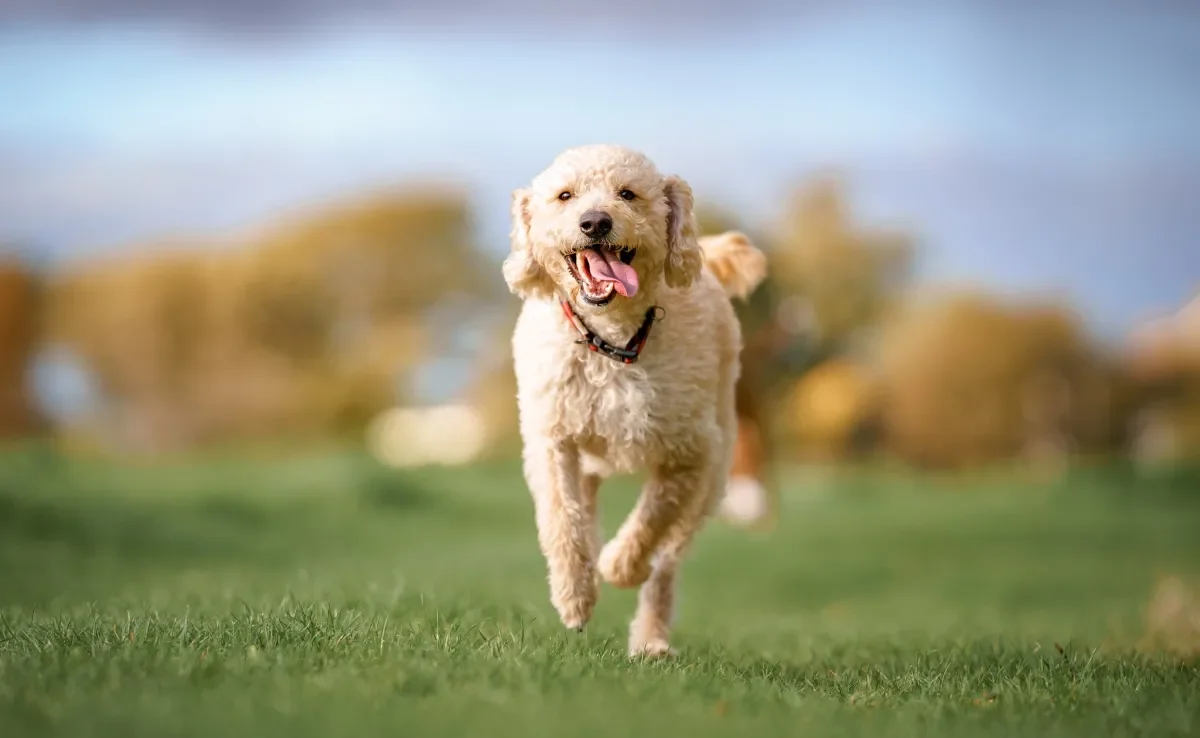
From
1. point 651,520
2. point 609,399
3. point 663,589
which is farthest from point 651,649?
point 609,399

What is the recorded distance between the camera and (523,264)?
16.7ft

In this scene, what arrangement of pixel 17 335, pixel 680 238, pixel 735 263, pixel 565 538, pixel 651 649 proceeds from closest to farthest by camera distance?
pixel 680 238, pixel 565 538, pixel 651 649, pixel 735 263, pixel 17 335

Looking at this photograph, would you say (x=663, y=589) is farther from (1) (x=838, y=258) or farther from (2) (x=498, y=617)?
(1) (x=838, y=258)

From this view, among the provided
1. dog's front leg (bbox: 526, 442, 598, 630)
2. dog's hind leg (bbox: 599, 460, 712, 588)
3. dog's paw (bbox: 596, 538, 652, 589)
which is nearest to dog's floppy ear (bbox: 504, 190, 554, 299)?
Answer: dog's front leg (bbox: 526, 442, 598, 630)

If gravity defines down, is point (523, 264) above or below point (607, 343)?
above

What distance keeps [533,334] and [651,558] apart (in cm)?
103

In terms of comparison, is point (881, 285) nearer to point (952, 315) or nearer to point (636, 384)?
point (952, 315)

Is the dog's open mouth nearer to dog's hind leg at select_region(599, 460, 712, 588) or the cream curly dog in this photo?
the cream curly dog

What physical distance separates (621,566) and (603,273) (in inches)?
48.3

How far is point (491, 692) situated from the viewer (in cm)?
380

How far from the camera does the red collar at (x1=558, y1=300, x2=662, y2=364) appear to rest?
16.6 feet

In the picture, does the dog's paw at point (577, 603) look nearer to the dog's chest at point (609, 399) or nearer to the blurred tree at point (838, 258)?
the dog's chest at point (609, 399)

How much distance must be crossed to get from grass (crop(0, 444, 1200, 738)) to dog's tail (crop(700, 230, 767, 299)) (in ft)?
5.52

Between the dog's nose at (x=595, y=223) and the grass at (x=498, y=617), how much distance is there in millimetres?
1484
